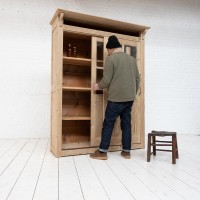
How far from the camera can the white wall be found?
15.1ft

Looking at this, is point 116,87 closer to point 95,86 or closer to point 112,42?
point 95,86

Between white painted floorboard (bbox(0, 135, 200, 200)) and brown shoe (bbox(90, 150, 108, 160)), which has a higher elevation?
brown shoe (bbox(90, 150, 108, 160))

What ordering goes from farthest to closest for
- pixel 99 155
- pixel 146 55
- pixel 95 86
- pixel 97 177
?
pixel 146 55 → pixel 95 86 → pixel 99 155 → pixel 97 177

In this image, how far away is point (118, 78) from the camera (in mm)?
3232

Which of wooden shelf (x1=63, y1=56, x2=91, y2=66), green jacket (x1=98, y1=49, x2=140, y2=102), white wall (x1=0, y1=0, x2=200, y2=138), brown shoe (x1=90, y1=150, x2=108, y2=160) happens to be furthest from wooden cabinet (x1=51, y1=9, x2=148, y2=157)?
white wall (x1=0, y1=0, x2=200, y2=138)

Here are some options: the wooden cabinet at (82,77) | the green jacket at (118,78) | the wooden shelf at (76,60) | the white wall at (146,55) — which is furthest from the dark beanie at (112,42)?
the white wall at (146,55)

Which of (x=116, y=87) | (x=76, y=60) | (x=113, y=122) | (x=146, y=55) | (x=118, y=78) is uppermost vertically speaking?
(x=146, y=55)

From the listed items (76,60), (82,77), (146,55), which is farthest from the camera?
(146,55)

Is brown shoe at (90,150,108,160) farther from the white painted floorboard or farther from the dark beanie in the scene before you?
the dark beanie

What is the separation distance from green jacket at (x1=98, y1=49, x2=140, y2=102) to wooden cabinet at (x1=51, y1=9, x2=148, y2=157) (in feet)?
1.20

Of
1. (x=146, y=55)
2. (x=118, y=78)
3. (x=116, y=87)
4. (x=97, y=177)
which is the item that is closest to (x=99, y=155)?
(x=97, y=177)

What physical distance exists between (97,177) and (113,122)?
1.02m

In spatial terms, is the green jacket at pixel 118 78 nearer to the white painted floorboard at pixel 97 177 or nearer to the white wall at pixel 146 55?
the white painted floorboard at pixel 97 177


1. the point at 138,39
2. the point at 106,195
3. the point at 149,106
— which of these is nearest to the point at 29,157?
the point at 106,195
